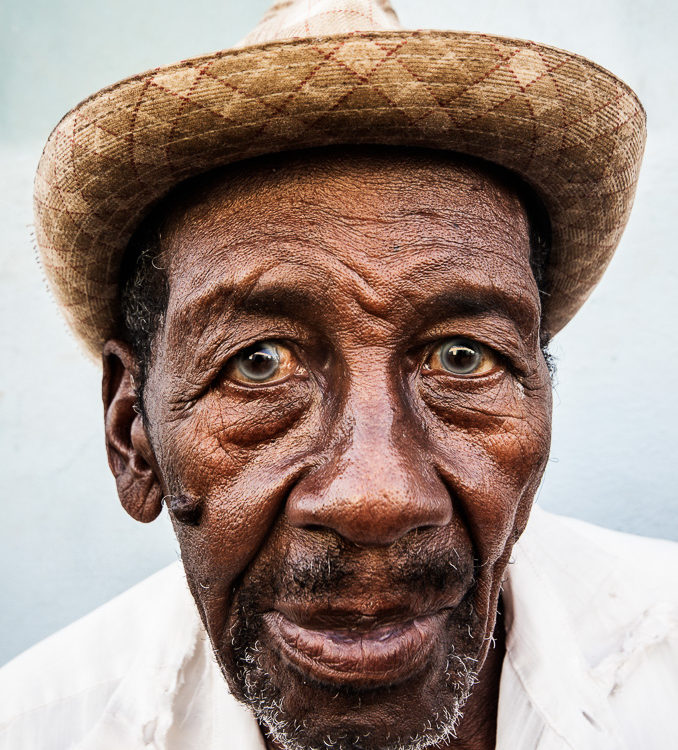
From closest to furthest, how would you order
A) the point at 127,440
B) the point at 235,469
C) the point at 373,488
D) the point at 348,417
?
the point at 373,488 < the point at 348,417 < the point at 235,469 < the point at 127,440

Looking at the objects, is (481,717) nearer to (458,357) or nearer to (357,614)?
(357,614)

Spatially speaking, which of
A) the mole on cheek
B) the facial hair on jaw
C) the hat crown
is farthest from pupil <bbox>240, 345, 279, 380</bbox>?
the hat crown

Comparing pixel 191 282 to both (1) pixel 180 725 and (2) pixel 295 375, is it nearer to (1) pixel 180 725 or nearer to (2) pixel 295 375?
(2) pixel 295 375

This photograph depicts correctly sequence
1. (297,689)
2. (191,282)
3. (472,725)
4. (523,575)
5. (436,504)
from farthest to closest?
(523,575) → (472,725) → (191,282) → (297,689) → (436,504)

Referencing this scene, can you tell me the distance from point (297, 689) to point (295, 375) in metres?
0.66

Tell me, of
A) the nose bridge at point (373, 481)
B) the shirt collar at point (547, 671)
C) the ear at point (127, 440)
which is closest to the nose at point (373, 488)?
the nose bridge at point (373, 481)

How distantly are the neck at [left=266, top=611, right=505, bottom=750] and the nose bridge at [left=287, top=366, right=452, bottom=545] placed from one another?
Answer: 2.98 ft

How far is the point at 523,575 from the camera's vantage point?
217 cm

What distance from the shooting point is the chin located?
1380 mm

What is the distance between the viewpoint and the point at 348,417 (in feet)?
4.58

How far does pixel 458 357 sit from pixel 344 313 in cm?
30

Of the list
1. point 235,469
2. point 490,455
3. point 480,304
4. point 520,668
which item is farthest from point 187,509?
point 520,668

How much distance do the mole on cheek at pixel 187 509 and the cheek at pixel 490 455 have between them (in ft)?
1.80

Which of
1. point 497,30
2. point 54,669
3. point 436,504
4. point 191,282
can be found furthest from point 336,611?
point 497,30
